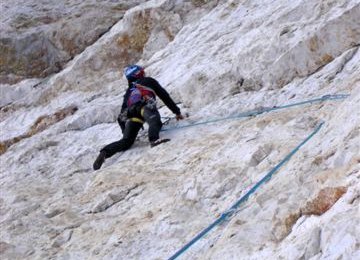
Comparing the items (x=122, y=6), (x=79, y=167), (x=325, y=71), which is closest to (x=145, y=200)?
(x=79, y=167)

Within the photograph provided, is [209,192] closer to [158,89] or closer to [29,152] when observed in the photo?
[158,89]

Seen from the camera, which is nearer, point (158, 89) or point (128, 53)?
point (158, 89)

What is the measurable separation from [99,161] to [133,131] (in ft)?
2.64

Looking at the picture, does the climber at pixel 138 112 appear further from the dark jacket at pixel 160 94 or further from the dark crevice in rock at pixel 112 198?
the dark crevice in rock at pixel 112 198

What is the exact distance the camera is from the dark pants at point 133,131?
9.61 metres

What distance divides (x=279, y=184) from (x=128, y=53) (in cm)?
992

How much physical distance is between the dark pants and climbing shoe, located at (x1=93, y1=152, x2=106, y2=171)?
78 mm

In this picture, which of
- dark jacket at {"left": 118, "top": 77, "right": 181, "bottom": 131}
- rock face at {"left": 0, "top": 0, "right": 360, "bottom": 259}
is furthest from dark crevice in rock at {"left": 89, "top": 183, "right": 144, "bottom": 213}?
dark jacket at {"left": 118, "top": 77, "right": 181, "bottom": 131}

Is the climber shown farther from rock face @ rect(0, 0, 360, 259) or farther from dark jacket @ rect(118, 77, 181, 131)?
rock face @ rect(0, 0, 360, 259)

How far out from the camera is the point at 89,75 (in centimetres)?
1492

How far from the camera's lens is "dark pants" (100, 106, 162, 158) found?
9609 mm

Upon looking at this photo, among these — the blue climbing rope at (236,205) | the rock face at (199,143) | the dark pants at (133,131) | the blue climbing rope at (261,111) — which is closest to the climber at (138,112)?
the dark pants at (133,131)

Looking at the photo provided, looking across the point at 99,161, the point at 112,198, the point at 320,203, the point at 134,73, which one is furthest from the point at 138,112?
the point at 320,203

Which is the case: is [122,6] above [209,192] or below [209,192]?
above
